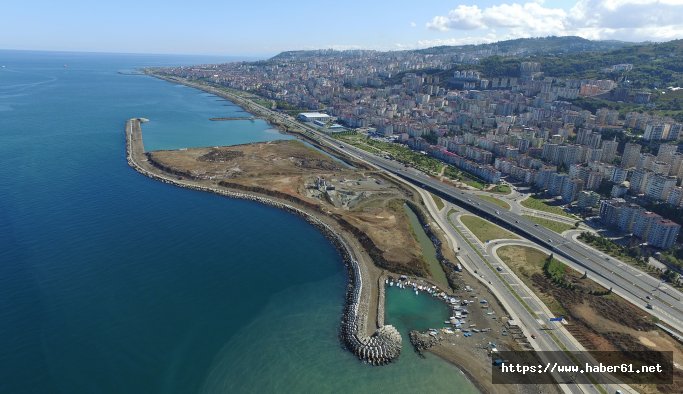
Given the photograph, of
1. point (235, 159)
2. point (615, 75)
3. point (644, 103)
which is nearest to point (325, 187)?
point (235, 159)

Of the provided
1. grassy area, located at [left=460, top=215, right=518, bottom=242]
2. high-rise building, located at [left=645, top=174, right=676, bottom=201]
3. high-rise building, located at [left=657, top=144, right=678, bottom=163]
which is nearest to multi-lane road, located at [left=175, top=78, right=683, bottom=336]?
grassy area, located at [left=460, top=215, right=518, bottom=242]

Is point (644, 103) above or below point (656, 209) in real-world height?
above

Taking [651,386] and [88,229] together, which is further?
[88,229]

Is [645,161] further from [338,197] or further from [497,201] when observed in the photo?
[338,197]

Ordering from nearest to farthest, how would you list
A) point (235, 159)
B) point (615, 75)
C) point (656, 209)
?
point (656, 209), point (235, 159), point (615, 75)

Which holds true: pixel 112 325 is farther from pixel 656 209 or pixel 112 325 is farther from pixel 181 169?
pixel 656 209

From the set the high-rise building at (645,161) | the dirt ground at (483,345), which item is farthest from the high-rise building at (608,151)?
the dirt ground at (483,345)
